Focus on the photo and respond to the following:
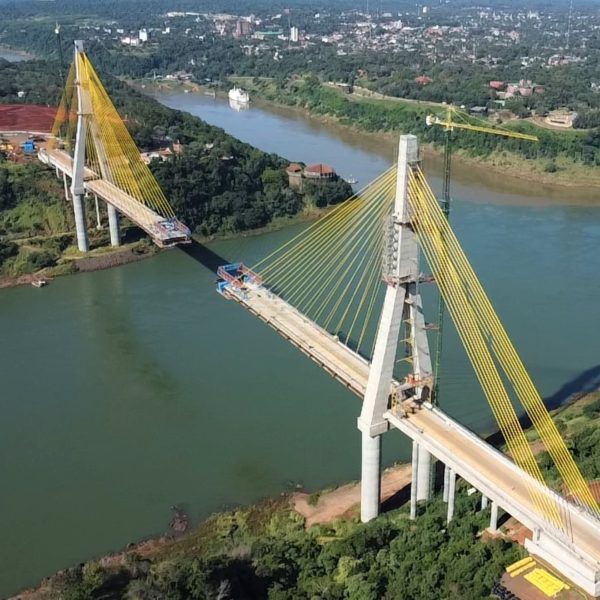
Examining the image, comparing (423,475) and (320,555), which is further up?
(423,475)

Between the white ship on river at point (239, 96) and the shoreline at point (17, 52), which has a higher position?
the shoreline at point (17, 52)

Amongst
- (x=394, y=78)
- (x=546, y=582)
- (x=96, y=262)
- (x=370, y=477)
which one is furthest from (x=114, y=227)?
(x=394, y=78)

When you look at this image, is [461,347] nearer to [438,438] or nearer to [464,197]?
[438,438]

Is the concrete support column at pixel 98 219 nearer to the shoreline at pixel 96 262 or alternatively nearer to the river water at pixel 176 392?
the shoreline at pixel 96 262

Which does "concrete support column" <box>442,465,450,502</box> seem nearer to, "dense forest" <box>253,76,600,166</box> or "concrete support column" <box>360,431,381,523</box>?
"concrete support column" <box>360,431,381,523</box>

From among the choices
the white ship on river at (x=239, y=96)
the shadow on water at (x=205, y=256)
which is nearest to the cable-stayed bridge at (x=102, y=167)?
the shadow on water at (x=205, y=256)

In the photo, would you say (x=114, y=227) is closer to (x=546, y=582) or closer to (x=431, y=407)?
(x=431, y=407)
